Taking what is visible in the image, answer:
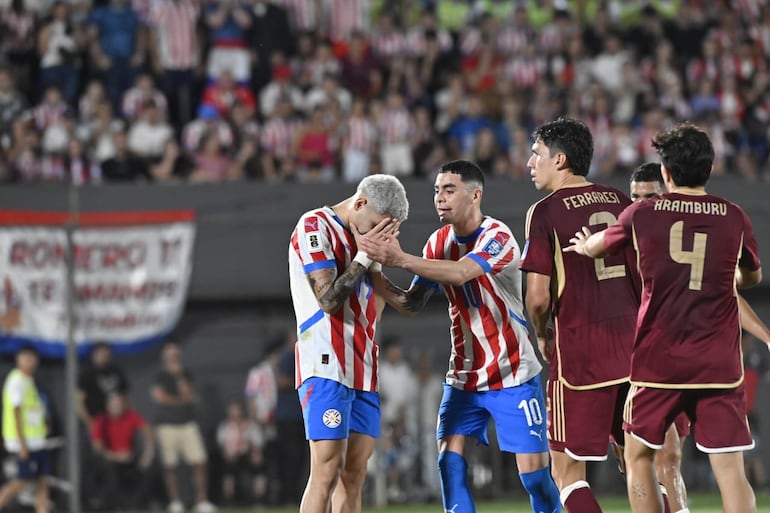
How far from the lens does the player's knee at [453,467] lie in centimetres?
801

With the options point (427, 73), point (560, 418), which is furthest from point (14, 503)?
point (560, 418)

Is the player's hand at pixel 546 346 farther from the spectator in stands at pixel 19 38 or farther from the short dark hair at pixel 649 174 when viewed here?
the spectator in stands at pixel 19 38

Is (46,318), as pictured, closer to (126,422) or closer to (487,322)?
(126,422)

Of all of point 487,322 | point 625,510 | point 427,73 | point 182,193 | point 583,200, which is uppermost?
point 427,73

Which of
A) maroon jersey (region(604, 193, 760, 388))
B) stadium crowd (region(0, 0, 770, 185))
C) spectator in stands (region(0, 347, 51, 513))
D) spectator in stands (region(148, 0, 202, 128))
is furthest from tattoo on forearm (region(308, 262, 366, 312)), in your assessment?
spectator in stands (region(148, 0, 202, 128))

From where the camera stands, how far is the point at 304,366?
25.6ft

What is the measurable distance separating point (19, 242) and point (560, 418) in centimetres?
910

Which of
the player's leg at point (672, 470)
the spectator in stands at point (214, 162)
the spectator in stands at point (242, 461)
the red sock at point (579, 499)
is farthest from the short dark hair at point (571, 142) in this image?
the spectator in stands at point (214, 162)

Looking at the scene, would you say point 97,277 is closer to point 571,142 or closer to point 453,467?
point 453,467

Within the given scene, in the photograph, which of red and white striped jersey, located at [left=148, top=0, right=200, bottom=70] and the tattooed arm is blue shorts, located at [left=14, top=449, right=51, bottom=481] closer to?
red and white striped jersey, located at [left=148, top=0, right=200, bottom=70]

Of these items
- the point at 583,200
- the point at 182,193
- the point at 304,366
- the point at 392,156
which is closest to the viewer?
the point at 583,200

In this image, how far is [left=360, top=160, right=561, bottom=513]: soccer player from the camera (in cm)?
796

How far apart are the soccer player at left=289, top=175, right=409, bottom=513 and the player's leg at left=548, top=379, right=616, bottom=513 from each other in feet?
4.08

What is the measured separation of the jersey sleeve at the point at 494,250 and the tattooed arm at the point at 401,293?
0.51 m
